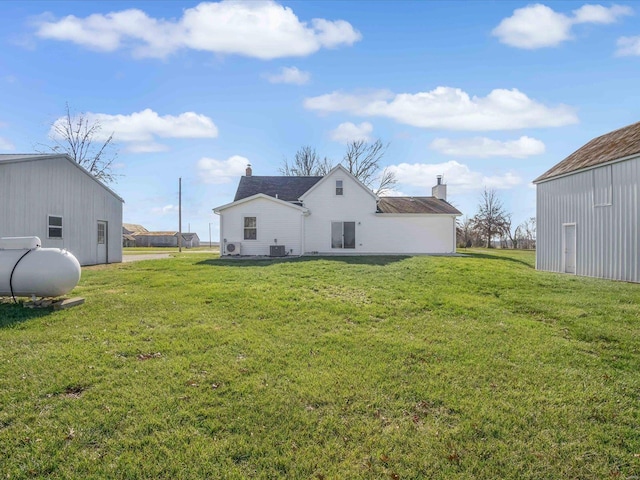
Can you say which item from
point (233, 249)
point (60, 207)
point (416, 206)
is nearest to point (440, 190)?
point (416, 206)

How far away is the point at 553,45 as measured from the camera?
36.0 feet

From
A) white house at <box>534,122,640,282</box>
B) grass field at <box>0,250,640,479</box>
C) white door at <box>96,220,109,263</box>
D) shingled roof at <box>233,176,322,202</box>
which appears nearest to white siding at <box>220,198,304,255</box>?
shingled roof at <box>233,176,322,202</box>

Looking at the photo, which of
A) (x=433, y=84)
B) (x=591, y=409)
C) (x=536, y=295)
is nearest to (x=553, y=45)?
(x=433, y=84)

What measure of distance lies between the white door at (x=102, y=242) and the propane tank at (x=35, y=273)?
1090cm

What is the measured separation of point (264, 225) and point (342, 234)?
4980 mm

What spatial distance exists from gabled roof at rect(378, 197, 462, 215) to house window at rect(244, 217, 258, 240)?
26.0 ft

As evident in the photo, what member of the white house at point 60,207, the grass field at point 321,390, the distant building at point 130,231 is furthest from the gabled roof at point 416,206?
the distant building at point 130,231

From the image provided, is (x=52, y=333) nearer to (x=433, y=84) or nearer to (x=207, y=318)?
(x=207, y=318)

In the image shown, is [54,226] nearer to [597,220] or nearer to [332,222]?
[332,222]

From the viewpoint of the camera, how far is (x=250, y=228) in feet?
67.2

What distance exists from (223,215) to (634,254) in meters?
17.8

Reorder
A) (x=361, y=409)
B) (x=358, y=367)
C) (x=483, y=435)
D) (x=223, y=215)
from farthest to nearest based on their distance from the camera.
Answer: (x=223, y=215) → (x=358, y=367) → (x=361, y=409) → (x=483, y=435)

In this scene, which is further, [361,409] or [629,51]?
[629,51]

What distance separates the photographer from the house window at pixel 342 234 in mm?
22375
